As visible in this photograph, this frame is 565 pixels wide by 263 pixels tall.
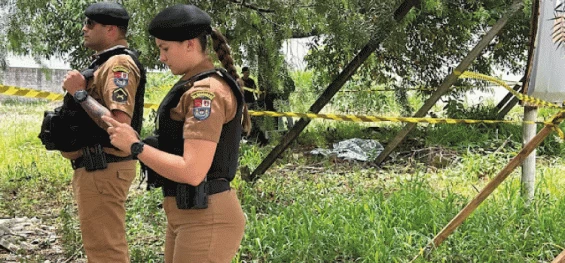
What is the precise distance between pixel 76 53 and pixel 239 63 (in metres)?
2.94

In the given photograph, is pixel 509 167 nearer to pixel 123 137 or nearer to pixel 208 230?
pixel 208 230

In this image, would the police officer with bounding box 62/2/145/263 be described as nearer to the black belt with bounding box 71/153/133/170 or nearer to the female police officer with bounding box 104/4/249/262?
the black belt with bounding box 71/153/133/170

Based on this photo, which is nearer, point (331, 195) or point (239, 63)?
point (239, 63)

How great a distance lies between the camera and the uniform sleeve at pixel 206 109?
6.84 feet

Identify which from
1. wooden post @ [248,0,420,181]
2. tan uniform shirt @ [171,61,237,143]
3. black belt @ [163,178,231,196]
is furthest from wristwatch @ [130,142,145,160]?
wooden post @ [248,0,420,181]

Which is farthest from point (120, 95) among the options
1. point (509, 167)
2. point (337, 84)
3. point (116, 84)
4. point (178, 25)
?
point (337, 84)

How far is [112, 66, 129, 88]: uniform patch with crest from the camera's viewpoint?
9.86ft

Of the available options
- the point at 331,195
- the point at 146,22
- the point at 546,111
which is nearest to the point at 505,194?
the point at 331,195

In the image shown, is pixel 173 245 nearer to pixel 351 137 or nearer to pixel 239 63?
pixel 239 63

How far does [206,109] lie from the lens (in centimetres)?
210

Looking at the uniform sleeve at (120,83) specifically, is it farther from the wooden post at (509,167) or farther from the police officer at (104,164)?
the wooden post at (509,167)

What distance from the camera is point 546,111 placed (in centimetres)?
985

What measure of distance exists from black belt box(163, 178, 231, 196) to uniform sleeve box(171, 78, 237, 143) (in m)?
0.19

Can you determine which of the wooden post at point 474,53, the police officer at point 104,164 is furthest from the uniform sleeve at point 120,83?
the wooden post at point 474,53
